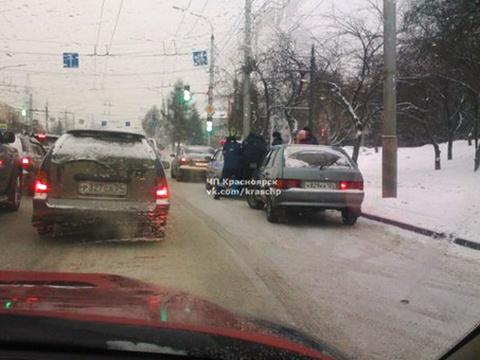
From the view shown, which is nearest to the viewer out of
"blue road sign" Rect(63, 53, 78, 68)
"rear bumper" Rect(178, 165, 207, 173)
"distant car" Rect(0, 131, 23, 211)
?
"distant car" Rect(0, 131, 23, 211)

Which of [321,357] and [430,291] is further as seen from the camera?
[430,291]

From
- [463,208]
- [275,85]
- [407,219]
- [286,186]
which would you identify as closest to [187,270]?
[286,186]

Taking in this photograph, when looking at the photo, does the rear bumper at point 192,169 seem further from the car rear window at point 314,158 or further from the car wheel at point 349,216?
the car wheel at point 349,216

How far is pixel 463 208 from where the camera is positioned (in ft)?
39.9

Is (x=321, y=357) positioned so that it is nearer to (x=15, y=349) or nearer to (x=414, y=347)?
(x=15, y=349)

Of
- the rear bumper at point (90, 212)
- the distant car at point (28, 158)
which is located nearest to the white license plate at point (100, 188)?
the rear bumper at point (90, 212)

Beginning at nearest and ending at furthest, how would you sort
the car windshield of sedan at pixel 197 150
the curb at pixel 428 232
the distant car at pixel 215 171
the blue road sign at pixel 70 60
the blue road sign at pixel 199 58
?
the curb at pixel 428 232 → the distant car at pixel 215 171 → the car windshield of sedan at pixel 197 150 → the blue road sign at pixel 70 60 → the blue road sign at pixel 199 58

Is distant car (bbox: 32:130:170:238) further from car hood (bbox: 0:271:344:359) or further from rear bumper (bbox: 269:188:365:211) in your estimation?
Result: car hood (bbox: 0:271:344:359)

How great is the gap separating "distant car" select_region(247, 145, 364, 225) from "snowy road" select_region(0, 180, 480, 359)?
1.36 feet

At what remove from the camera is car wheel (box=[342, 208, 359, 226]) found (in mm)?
11297

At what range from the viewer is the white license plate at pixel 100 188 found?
7.88 metres

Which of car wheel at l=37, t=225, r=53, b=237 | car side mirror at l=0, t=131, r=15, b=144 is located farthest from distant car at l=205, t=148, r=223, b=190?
car wheel at l=37, t=225, r=53, b=237

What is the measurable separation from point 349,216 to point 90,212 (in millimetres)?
5347

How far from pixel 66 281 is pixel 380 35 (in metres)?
18.4
